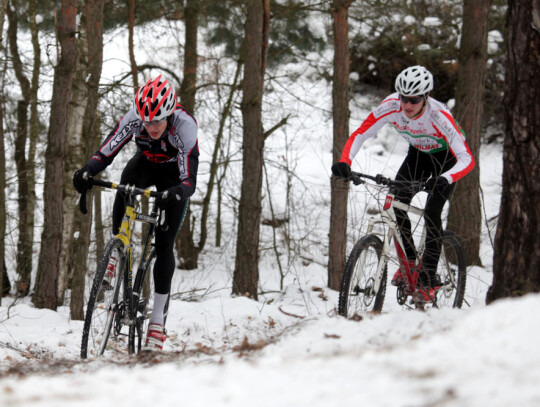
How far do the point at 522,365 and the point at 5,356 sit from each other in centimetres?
458

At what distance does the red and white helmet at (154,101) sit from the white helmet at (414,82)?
1.94 m

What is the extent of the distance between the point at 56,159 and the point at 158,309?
15.4 ft

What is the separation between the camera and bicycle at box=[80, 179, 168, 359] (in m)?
4.71

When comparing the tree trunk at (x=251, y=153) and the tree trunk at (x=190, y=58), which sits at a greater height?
the tree trunk at (x=190, y=58)

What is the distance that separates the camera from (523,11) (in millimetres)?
3615

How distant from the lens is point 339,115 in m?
11.0

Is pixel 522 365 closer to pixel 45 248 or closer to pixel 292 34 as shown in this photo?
pixel 45 248

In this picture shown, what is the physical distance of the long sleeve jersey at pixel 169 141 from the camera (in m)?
5.10

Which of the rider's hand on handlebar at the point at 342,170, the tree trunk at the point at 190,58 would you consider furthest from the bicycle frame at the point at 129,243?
the tree trunk at the point at 190,58

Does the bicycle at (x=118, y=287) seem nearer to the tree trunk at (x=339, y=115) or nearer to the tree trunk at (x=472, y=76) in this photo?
the tree trunk at (x=339, y=115)

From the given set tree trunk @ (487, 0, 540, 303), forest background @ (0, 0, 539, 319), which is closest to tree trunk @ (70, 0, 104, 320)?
forest background @ (0, 0, 539, 319)

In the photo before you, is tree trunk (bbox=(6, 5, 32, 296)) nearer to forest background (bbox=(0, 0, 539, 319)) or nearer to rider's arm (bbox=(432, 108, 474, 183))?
forest background (bbox=(0, 0, 539, 319))

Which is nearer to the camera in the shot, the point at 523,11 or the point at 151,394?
the point at 151,394

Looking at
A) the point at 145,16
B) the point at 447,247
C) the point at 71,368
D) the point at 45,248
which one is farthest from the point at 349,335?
the point at 145,16
